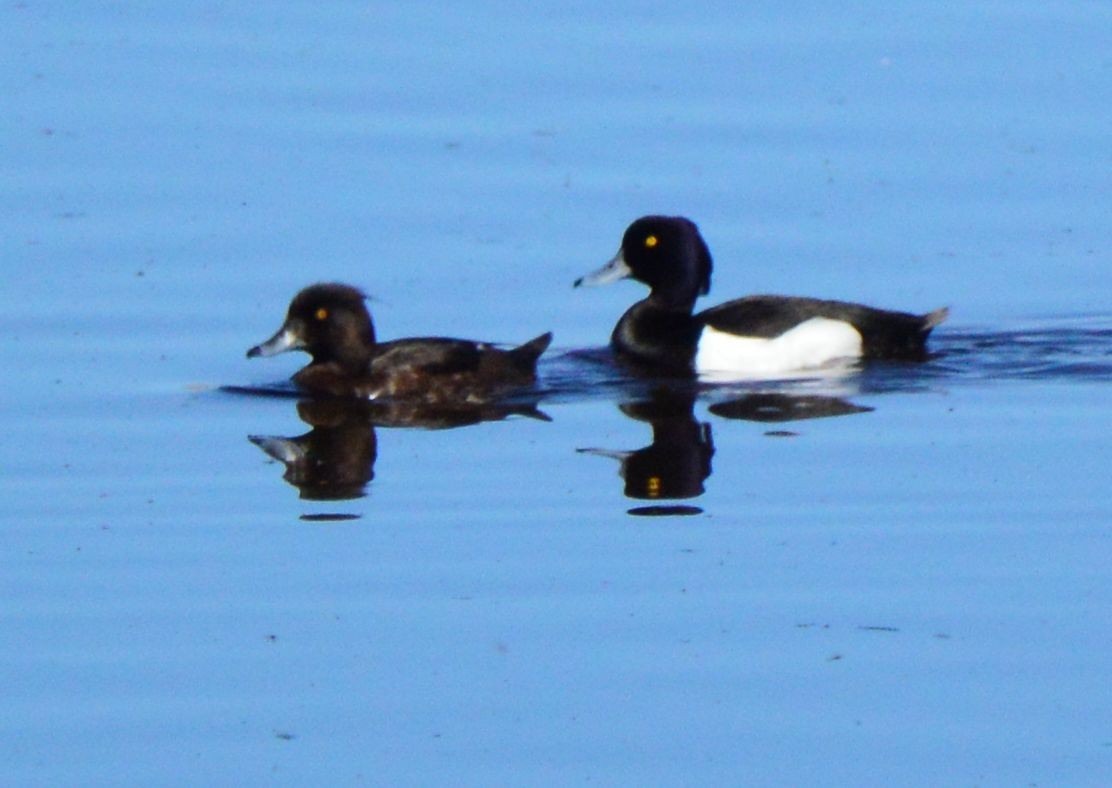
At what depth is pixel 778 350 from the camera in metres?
12.0

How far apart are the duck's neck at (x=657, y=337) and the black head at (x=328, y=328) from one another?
54.8 inches

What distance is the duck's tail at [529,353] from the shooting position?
1139cm

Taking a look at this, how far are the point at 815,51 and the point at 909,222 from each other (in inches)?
144

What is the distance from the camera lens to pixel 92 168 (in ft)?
48.0

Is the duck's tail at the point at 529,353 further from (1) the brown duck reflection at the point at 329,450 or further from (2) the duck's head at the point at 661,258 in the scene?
(2) the duck's head at the point at 661,258

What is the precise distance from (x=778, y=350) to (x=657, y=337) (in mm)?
726

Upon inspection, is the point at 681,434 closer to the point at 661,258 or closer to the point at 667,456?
the point at 667,456

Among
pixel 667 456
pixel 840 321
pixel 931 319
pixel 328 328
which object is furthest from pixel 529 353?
pixel 931 319

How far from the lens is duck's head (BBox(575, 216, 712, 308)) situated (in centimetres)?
1283

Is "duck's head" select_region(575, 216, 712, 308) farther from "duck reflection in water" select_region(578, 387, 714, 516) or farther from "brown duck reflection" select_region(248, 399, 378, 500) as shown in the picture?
"brown duck reflection" select_region(248, 399, 378, 500)

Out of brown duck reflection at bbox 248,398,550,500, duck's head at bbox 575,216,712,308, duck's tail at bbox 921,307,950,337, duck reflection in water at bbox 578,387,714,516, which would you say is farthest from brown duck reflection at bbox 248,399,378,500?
duck's tail at bbox 921,307,950,337

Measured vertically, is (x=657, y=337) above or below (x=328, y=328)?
below

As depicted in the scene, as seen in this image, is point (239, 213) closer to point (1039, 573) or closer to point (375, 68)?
point (375, 68)

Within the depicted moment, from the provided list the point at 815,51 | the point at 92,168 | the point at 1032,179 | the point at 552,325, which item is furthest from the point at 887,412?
the point at 815,51
